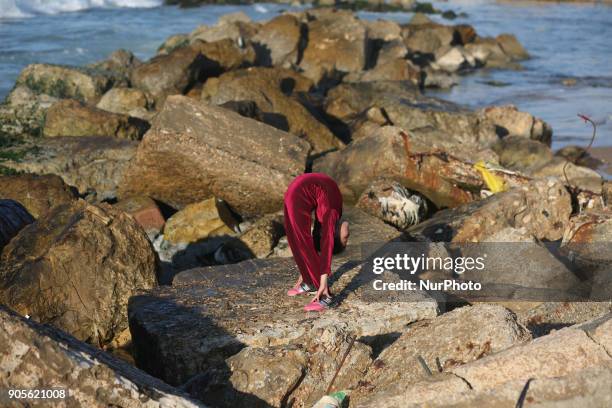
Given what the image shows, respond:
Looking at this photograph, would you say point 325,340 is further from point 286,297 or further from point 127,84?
point 127,84

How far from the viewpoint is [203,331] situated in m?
5.00

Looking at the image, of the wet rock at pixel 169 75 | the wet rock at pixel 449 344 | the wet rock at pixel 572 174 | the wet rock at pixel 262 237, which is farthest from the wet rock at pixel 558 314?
the wet rock at pixel 169 75

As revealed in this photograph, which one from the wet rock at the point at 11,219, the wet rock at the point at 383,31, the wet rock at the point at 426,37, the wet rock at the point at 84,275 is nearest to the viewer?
the wet rock at the point at 84,275

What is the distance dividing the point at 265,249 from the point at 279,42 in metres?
13.3

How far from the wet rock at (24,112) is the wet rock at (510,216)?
6.35 meters

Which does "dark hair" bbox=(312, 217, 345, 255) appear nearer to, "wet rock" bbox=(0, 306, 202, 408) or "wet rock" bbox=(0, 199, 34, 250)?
"wet rock" bbox=(0, 306, 202, 408)

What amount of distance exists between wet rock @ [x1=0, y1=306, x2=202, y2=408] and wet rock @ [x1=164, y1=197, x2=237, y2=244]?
4359 mm

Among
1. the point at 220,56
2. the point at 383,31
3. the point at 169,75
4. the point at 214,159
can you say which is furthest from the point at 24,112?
the point at 383,31

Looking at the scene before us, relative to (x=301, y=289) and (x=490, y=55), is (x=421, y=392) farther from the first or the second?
(x=490, y=55)

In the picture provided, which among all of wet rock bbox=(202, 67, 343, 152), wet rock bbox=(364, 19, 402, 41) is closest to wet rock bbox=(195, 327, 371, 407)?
wet rock bbox=(202, 67, 343, 152)

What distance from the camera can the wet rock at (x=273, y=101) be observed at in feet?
39.3

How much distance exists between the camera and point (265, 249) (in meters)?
7.45

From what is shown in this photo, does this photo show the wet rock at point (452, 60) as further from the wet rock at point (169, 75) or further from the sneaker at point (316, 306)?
the sneaker at point (316, 306)

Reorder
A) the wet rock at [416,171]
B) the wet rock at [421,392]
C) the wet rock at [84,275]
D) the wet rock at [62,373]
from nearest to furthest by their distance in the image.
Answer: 1. the wet rock at [62,373]
2. the wet rock at [421,392]
3. the wet rock at [84,275]
4. the wet rock at [416,171]
